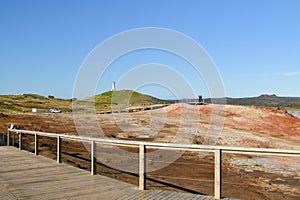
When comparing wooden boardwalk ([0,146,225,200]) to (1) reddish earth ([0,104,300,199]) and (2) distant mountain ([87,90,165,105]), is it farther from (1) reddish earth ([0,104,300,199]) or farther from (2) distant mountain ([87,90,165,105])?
(2) distant mountain ([87,90,165,105])

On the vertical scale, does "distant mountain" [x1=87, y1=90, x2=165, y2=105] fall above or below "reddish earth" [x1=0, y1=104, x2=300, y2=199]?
above

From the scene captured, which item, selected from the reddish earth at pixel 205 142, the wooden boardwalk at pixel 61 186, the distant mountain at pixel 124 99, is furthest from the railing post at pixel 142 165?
the distant mountain at pixel 124 99

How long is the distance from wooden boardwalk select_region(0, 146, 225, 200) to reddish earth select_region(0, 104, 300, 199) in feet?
6.92

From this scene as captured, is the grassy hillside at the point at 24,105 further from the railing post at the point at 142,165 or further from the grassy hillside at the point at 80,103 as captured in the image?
the railing post at the point at 142,165

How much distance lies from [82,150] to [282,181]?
9335 millimetres

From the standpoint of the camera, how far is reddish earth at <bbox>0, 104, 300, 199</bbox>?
1220cm

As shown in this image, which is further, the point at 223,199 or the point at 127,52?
the point at 127,52

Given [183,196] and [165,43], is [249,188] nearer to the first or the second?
[183,196]

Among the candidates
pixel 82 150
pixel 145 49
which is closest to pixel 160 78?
pixel 145 49

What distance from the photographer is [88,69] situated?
2011 centimetres

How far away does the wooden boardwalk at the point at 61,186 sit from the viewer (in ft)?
19.4

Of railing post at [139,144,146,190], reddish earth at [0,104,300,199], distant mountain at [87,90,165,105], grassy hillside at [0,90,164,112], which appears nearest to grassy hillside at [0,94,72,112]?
grassy hillside at [0,90,164,112]

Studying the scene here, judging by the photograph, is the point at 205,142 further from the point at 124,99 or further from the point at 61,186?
the point at 124,99

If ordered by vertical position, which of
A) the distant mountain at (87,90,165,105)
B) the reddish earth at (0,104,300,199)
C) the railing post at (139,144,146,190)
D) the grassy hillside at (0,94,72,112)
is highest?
the distant mountain at (87,90,165,105)
